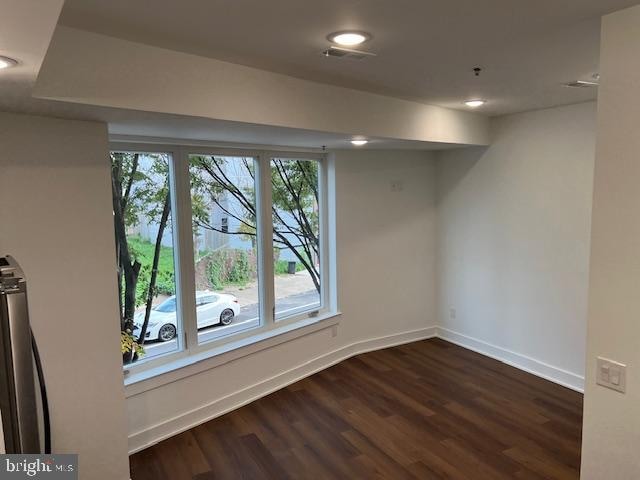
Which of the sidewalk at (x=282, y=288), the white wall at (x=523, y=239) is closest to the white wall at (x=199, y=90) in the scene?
the white wall at (x=523, y=239)

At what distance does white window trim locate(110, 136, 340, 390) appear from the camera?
3254 mm

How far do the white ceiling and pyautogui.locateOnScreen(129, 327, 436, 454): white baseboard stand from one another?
253 cm

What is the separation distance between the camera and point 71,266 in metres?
2.35

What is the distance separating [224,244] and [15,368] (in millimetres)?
2732

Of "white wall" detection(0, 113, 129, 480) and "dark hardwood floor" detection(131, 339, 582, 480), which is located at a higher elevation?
"white wall" detection(0, 113, 129, 480)

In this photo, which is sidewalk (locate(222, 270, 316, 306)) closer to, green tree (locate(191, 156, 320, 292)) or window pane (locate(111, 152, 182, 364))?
green tree (locate(191, 156, 320, 292))

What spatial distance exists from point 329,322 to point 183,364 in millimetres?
1582

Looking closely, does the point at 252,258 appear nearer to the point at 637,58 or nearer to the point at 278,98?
the point at 278,98

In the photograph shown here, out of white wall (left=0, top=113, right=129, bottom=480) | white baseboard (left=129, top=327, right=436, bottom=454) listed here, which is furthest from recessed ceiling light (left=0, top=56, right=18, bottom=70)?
white baseboard (left=129, top=327, right=436, bottom=454)

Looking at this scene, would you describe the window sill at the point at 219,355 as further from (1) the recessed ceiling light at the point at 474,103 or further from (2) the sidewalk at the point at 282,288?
(1) the recessed ceiling light at the point at 474,103

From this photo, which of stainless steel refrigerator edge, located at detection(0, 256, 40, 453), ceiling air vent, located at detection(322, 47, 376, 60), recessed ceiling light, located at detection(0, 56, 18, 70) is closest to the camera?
stainless steel refrigerator edge, located at detection(0, 256, 40, 453)

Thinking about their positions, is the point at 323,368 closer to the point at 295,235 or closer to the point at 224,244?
the point at 295,235

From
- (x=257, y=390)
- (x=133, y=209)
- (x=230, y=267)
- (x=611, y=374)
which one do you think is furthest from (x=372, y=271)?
(x=611, y=374)

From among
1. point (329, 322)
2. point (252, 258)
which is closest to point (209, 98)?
point (252, 258)
